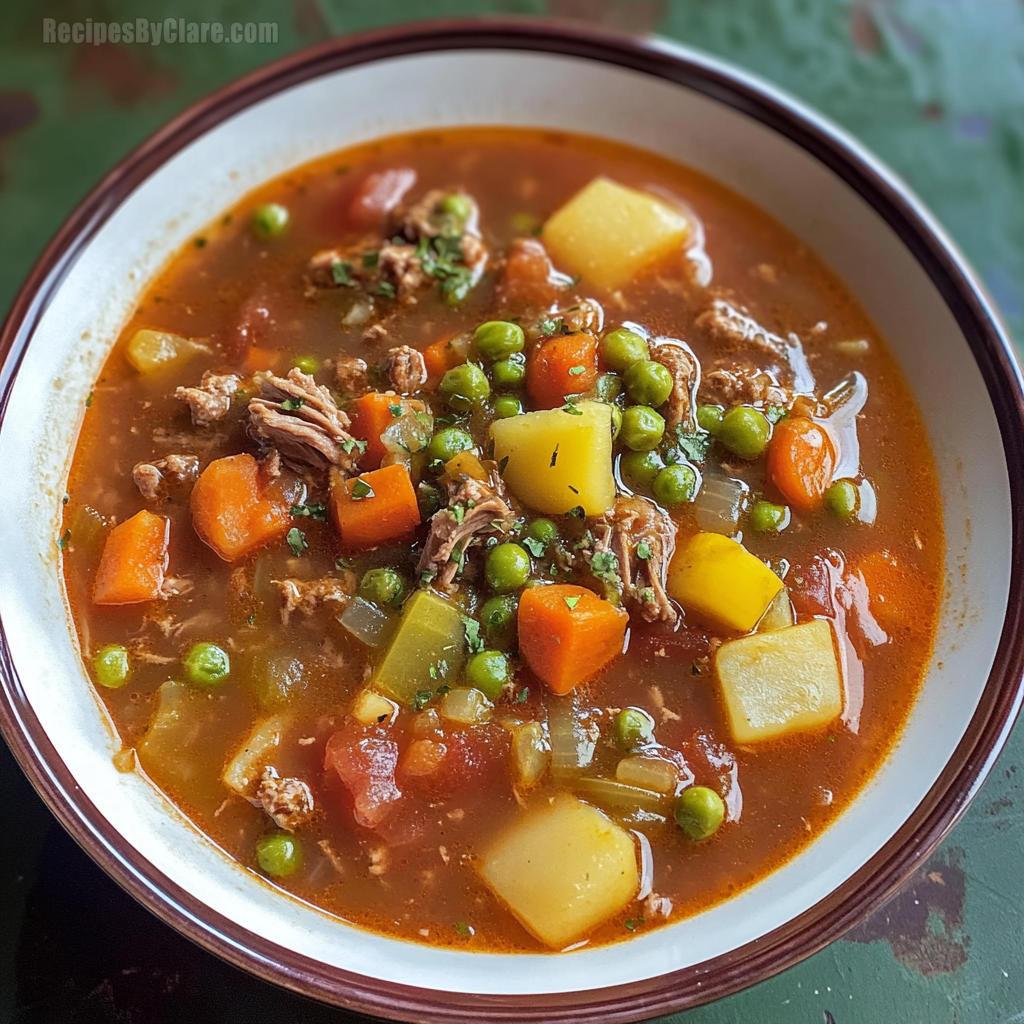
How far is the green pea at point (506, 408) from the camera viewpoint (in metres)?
4.60

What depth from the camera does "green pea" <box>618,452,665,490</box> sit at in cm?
452

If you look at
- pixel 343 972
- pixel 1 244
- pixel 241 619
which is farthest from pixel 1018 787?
pixel 1 244

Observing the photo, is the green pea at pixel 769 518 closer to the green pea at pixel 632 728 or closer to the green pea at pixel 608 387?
the green pea at pixel 608 387

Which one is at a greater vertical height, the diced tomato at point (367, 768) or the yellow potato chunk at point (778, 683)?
the yellow potato chunk at point (778, 683)

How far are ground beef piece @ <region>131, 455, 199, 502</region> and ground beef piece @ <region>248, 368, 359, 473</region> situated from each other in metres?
0.35

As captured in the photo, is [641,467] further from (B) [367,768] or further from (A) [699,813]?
(B) [367,768]

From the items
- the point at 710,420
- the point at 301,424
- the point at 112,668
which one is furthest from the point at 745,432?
the point at 112,668

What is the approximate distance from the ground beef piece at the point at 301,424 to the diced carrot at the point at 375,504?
146mm

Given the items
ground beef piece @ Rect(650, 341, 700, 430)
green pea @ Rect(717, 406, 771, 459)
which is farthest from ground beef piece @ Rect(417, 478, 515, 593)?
green pea @ Rect(717, 406, 771, 459)

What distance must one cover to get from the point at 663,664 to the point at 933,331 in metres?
2.09

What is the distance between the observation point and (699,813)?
3885 millimetres

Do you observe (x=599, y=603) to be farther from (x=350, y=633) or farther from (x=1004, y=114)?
(x=1004, y=114)

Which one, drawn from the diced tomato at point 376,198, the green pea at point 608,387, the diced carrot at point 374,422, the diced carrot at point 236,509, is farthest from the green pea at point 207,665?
the diced tomato at point 376,198

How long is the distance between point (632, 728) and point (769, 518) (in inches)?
46.3
